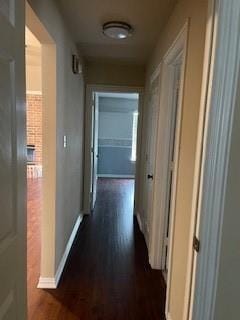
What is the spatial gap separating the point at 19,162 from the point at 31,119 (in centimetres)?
608

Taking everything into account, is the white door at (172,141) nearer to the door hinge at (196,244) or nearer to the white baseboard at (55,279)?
the white baseboard at (55,279)

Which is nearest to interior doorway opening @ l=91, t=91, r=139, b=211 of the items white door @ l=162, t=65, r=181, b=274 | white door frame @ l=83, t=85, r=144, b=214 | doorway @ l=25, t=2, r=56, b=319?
white door frame @ l=83, t=85, r=144, b=214

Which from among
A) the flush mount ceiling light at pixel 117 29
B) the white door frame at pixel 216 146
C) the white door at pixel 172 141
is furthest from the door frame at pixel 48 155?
the white door frame at pixel 216 146

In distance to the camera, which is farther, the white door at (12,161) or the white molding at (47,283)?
the white molding at (47,283)

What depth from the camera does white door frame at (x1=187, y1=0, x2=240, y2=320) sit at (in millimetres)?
929

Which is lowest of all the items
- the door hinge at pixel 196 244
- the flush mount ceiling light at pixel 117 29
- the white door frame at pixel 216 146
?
the door hinge at pixel 196 244

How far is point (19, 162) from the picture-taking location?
43.3 inches

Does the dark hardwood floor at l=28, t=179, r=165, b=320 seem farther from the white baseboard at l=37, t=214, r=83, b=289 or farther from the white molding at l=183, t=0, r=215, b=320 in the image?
the white molding at l=183, t=0, r=215, b=320

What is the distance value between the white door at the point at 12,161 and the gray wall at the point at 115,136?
259 inches

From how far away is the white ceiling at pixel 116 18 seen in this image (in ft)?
7.04

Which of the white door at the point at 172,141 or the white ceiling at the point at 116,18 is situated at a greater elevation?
the white ceiling at the point at 116,18

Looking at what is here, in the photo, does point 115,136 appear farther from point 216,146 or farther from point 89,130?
point 216,146

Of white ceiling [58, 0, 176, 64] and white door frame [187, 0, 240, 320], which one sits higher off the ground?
white ceiling [58, 0, 176, 64]

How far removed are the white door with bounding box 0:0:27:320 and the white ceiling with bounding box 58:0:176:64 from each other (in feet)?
4.22
